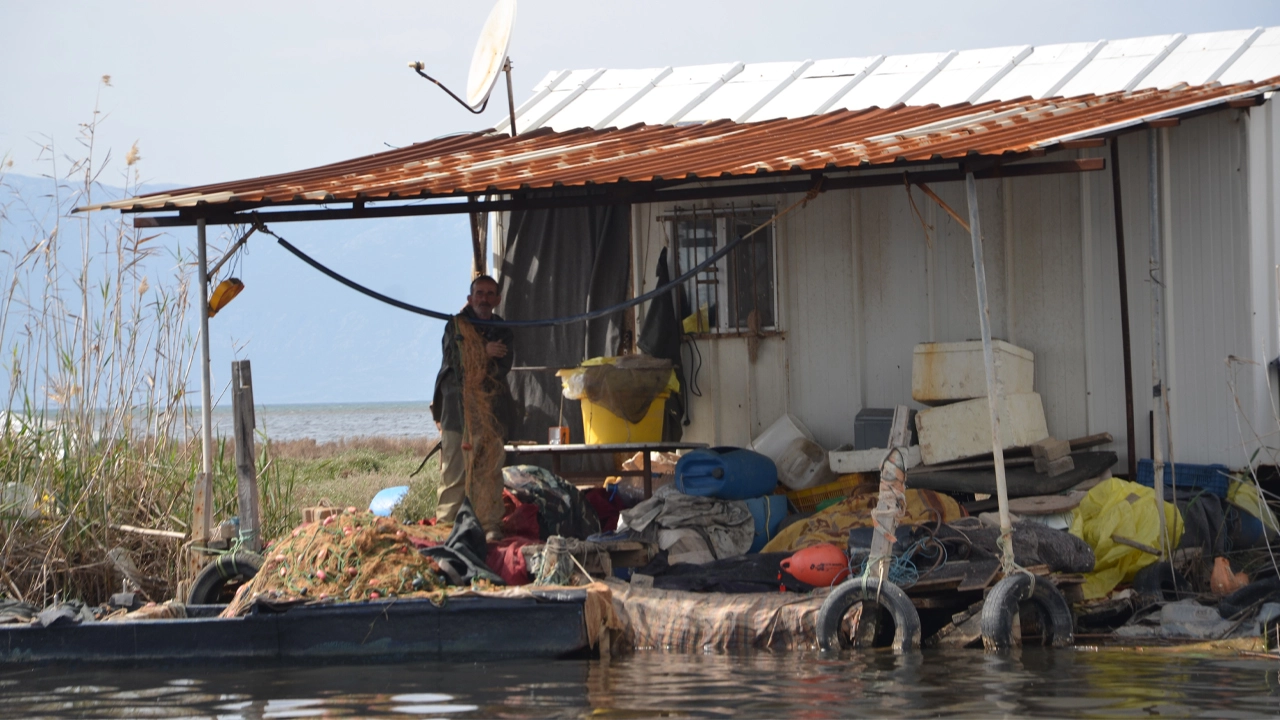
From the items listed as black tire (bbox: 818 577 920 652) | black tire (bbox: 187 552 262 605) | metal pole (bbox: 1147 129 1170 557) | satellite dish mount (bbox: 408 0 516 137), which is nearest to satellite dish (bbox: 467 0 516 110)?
satellite dish mount (bbox: 408 0 516 137)

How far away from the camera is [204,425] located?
33.4 feet

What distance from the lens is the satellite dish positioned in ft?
42.5

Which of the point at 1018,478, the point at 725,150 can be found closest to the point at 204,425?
the point at 725,150

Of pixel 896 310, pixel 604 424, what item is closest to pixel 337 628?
pixel 604 424

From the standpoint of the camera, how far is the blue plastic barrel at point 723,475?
11.6 metres

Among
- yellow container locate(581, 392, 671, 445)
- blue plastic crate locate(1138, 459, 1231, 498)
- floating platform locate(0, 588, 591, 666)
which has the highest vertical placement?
yellow container locate(581, 392, 671, 445)

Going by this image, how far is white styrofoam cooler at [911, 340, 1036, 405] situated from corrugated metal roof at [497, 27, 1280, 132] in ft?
10.2

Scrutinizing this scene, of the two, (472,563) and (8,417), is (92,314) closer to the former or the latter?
(8,417)

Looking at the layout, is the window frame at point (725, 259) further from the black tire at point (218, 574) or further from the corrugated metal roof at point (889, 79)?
the black tire at point (218, 574)

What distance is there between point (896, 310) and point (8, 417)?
7.30 m

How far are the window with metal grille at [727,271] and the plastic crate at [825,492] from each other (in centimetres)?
168

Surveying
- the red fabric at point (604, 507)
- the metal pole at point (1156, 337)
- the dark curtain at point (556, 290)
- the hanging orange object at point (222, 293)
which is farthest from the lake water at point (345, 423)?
the metal pole at point (1156, 337)

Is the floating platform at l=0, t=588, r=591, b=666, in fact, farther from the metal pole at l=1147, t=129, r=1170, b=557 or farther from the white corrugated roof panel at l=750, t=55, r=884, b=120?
the white corrugated roof panel at l=750, t=55, r=884, b=120

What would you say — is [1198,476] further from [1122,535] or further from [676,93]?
[676,93]
